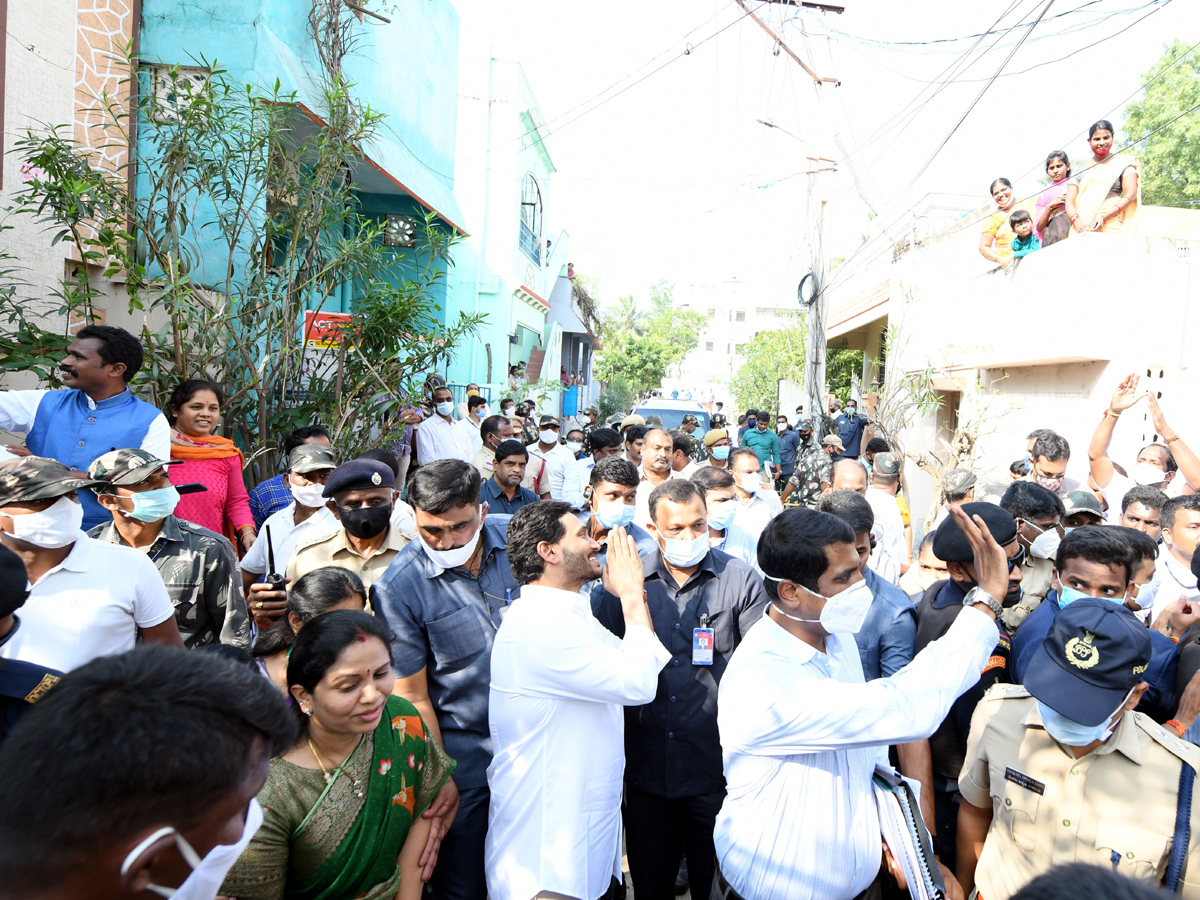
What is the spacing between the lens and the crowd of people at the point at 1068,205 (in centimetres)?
831

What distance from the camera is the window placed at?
20.3 m

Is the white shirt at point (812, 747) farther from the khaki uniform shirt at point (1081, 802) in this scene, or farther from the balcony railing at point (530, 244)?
the balcony railing at point (530, 244)

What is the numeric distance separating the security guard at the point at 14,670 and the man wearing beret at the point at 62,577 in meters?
0.22

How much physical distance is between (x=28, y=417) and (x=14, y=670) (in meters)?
2.38

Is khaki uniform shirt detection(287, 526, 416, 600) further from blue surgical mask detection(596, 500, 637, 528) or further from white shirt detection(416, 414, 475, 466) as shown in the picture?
white shirt detection(416, 414, 475, 466)

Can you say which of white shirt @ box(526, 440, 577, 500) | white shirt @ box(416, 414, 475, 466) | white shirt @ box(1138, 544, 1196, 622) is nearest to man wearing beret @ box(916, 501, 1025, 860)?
white shirt @ box(1138, 544, 1196, 622)

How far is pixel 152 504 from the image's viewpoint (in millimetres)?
3061

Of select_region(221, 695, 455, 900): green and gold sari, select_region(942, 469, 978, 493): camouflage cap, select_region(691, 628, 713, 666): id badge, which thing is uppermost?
select_region(942, 469, 978, 493): camouflage cap

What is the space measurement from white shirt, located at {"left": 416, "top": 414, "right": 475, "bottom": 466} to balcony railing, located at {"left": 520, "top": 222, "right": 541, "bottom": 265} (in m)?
12.5

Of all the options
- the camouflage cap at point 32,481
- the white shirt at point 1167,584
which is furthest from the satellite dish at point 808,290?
the camouflage cap at point 32,481

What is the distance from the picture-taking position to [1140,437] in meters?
7.52

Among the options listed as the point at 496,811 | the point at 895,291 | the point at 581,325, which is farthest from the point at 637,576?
the point at 581,325

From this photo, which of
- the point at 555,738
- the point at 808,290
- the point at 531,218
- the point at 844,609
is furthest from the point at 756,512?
the point at 531,218

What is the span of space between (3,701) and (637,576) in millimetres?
1765
